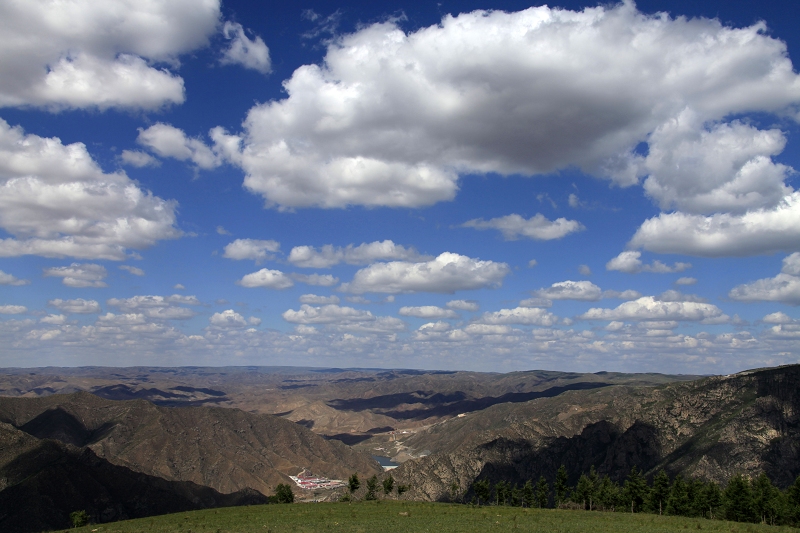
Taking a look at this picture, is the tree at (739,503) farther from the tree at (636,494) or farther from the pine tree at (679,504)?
the tree at (636,494)

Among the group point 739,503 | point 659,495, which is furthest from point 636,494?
point 739,503

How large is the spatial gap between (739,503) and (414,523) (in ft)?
280

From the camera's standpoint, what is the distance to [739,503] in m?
102

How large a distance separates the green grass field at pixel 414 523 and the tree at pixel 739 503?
2323 inches

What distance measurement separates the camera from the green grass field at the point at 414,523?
4644cm

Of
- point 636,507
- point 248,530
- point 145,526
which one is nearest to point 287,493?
point 636,507

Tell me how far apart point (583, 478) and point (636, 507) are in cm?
1532

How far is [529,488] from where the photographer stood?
443 feet

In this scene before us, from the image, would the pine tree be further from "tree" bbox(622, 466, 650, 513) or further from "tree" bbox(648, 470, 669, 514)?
"tree" bbox(622, 466, 650, 513)

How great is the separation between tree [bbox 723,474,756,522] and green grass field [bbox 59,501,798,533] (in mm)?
59001

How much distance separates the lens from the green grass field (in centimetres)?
4644

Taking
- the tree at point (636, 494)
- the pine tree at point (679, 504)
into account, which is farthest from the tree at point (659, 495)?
the tree at point (636, 494)

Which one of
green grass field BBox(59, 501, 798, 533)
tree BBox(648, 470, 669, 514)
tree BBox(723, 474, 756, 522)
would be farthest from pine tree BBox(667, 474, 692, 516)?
green grass field BBox(59, 501, 798, 533)

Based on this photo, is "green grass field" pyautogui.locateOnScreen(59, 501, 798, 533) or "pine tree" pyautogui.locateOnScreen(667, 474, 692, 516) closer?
"green grass field" pyautogui.locateOnScreen(59, 501, 798, 533)
